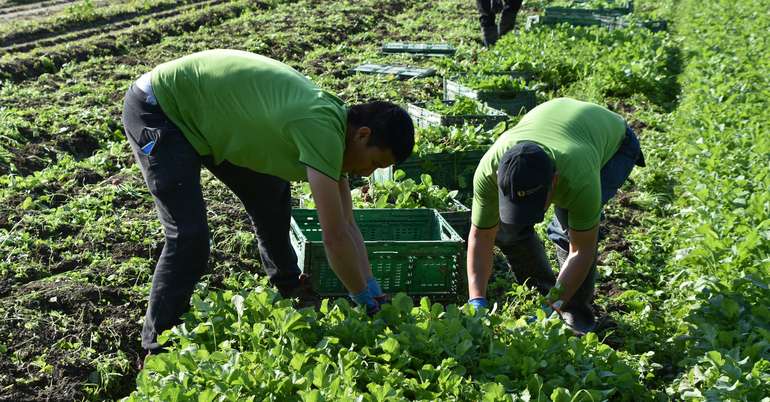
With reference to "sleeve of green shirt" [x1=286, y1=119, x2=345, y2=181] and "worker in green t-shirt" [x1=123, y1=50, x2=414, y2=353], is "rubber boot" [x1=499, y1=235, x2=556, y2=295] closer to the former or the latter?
"worker in green t-shirt" [x1=123, y1=50, x2=414, y2=353]

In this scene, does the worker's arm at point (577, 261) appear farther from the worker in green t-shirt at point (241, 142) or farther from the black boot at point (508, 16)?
the black boot at point (508, 16)

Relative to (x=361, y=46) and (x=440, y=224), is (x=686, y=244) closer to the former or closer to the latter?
(x=440, y=224)

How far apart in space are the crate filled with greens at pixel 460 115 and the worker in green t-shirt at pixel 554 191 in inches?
94.7

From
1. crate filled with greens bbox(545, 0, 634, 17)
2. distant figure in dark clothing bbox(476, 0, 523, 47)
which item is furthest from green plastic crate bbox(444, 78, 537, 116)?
crate filled with greens bbox(545, 0, 634, 17)

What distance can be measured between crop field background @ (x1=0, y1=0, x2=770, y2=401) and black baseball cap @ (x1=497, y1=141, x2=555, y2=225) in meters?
0.44

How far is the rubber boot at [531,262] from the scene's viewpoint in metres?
4.33

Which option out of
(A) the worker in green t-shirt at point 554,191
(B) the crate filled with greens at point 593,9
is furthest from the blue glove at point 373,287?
(B) the crate filled with greens at point 593,9

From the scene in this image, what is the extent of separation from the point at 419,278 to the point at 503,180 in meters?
1.36

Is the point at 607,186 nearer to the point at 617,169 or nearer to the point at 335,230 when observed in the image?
the point at 617,169

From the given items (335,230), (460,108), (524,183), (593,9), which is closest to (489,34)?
(593,9)

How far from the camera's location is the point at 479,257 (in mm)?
3854

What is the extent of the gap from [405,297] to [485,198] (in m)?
0.62

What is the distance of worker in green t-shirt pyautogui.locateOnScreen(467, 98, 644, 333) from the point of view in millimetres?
3294

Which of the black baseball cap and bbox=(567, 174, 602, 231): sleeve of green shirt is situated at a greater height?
the black baseball cap
